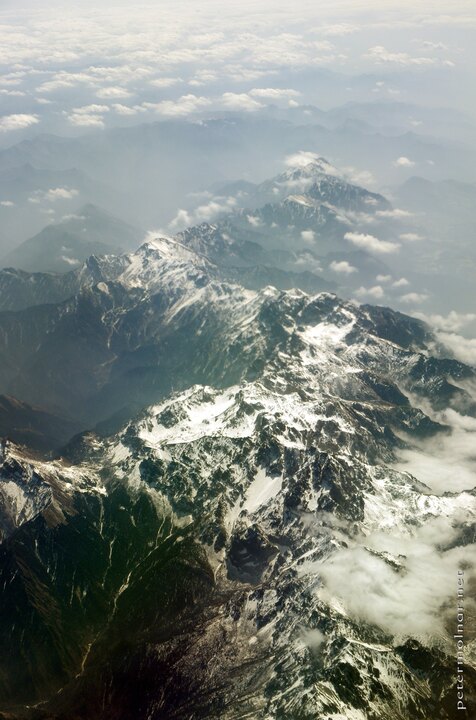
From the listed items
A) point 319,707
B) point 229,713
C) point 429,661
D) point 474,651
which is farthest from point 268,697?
point 474,651

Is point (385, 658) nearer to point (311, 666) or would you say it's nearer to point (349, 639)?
point (349, 639)

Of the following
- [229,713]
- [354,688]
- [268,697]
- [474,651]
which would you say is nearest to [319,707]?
[354,688]

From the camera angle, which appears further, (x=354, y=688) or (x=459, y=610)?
(x=459, y=610)

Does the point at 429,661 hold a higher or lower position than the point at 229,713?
higher

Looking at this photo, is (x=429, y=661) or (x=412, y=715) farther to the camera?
(x=429, y=661)

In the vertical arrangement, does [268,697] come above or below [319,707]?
below

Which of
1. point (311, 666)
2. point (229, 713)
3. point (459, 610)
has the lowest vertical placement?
point (229, 713)

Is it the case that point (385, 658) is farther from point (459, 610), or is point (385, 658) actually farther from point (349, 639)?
point (459, 610)
